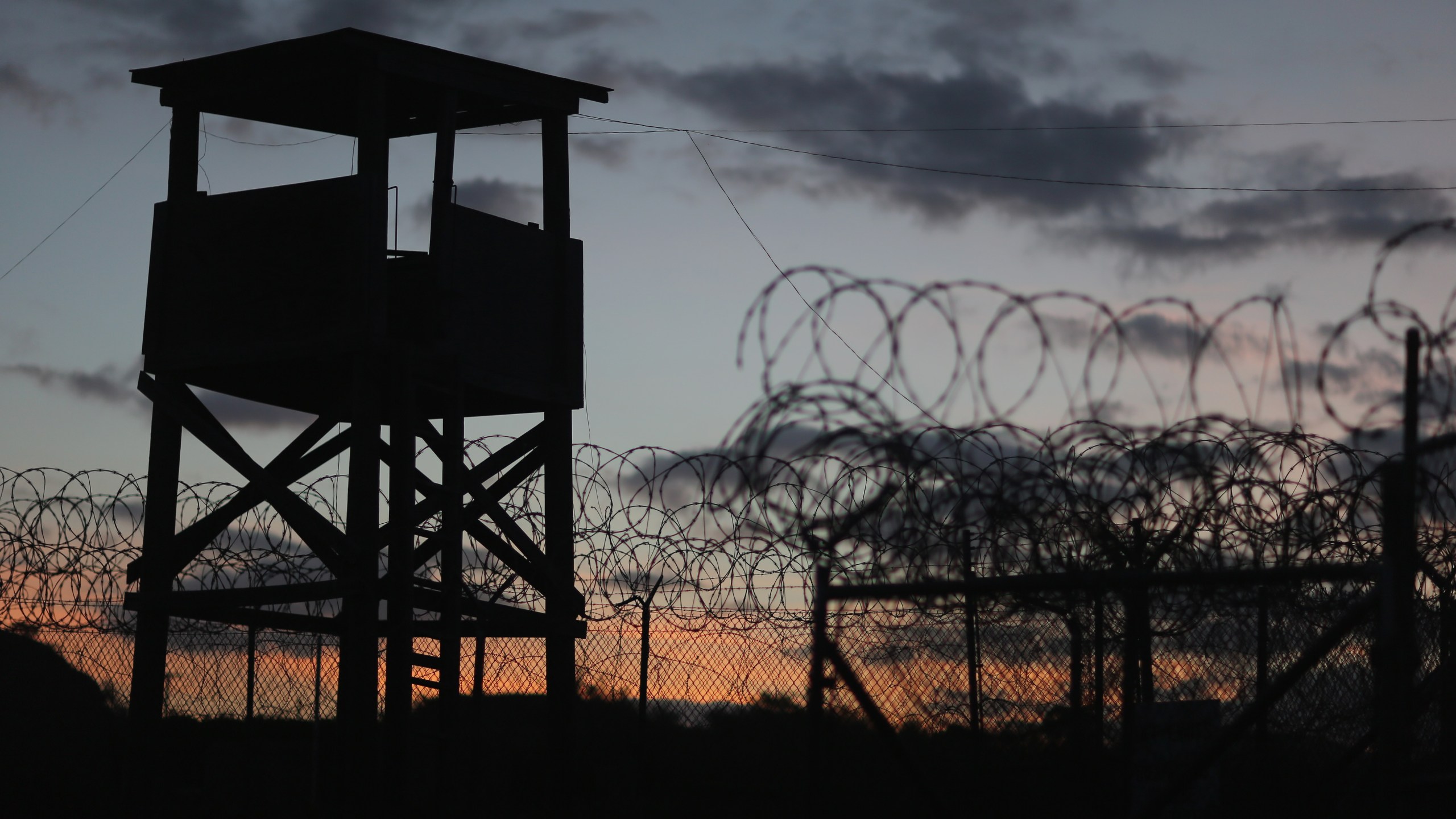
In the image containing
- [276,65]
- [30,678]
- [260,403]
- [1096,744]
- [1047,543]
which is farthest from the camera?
[30,678]

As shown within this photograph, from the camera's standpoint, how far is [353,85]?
45.3ft

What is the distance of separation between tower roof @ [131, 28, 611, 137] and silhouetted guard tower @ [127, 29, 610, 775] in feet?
0.08

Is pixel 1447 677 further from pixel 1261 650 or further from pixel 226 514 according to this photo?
pixel 226 514

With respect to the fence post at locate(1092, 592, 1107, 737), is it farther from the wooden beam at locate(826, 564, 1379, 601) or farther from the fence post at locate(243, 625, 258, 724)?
the fence post at locate(243, 625, 258, 724)

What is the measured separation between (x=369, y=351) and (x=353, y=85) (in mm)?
2974

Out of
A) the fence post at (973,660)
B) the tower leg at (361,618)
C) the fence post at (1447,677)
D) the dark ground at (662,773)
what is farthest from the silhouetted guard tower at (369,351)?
the fence post at (1447,677)

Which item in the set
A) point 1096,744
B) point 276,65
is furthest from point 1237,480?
point 276,65

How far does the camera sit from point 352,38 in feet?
41.8

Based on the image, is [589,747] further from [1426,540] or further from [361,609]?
[1426,540]

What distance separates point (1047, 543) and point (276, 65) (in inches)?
323

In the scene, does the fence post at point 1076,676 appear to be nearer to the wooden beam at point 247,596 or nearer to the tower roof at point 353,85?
the wooden beam at point 247,596

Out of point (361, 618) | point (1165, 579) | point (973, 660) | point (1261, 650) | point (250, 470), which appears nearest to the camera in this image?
point (1165, 579)

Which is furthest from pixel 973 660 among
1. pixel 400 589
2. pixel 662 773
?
pixel 400 589

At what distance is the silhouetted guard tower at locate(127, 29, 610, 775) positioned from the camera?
1238 cm
